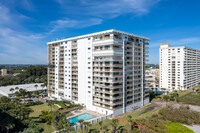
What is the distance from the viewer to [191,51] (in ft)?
378

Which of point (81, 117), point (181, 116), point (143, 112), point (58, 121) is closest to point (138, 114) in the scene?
point (143, 112)

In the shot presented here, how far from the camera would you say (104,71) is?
5428cm

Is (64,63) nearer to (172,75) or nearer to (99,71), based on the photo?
(99,71)

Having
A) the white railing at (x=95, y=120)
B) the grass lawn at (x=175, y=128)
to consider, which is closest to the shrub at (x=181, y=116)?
the grass lawn at (x=175, y=128)

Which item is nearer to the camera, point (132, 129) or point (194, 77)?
point (132, 129)

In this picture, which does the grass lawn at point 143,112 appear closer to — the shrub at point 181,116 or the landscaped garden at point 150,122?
Answer: the landscaped garden at point 150,122

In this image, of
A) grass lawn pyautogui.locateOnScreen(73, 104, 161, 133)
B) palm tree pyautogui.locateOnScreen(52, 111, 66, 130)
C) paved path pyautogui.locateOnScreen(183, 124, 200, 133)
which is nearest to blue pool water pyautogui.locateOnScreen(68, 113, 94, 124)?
grass lawn pyautogui.locateOnScreen(73, 104, 161, 133)

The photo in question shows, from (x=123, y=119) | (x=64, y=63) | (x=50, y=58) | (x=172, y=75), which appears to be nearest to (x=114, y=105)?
(x=123, y=119)

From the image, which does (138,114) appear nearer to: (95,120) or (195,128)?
(95,120)

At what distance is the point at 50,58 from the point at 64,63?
13.6m

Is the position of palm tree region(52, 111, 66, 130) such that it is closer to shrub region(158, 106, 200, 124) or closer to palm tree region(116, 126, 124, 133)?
palm tree region(116, 126, 124, 133)

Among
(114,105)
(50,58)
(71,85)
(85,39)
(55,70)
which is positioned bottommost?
(114,105)

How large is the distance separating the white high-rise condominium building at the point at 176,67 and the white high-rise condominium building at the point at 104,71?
159ft

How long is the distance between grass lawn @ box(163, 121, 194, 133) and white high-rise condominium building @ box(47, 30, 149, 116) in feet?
52.5
